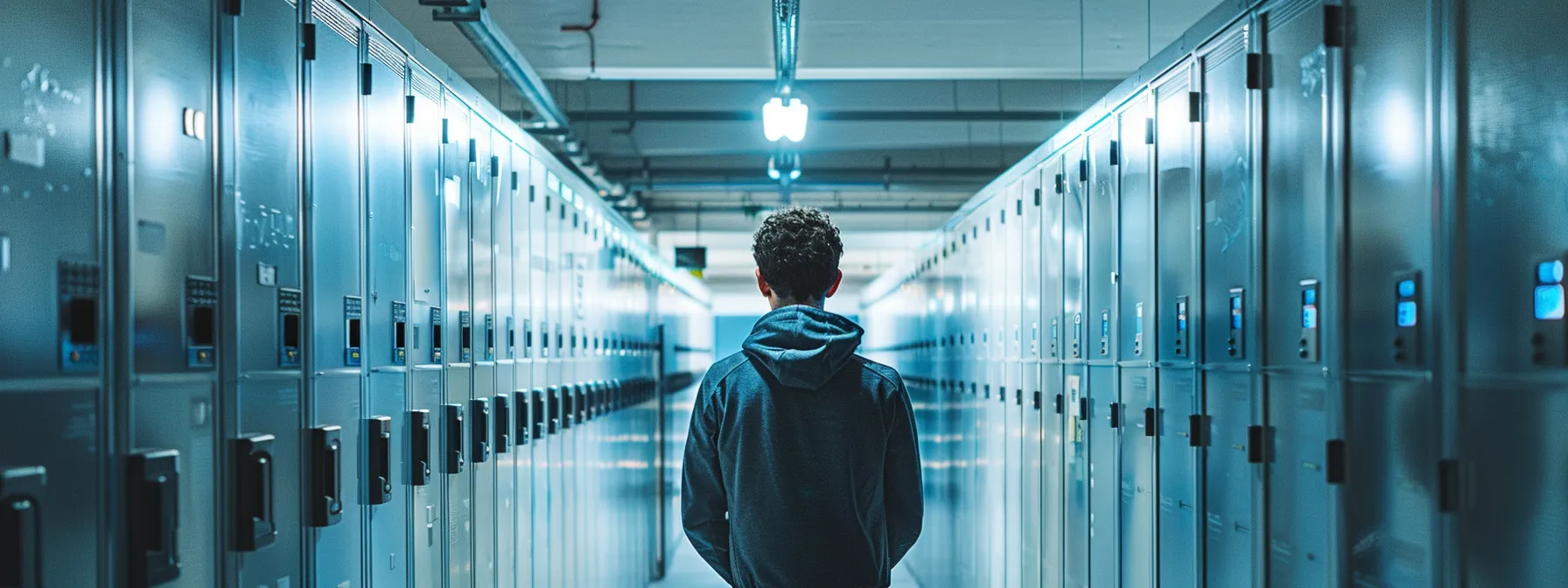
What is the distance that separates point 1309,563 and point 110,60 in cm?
239

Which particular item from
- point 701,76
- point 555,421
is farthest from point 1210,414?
point 701,76

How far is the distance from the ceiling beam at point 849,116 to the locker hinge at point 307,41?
6.29 meters

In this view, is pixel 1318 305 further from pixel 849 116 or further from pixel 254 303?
pixel 849 116

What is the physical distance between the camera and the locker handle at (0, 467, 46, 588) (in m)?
1.67

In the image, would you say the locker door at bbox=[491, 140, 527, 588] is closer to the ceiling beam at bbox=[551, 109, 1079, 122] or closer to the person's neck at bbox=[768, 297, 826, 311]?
the person's neck at bbox=[768, 297, 826, 311]

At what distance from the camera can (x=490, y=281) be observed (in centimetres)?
432

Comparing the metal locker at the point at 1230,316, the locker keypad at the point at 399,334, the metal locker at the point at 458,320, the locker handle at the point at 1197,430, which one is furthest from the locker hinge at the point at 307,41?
the locker handle at the point at 1197,430

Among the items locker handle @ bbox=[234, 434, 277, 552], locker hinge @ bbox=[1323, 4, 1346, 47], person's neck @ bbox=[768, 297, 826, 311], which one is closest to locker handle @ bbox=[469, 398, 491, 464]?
locker handle @ bbox=[234, 434, 277, 552]

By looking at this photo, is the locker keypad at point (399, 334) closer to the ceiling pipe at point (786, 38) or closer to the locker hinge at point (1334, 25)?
the locker hinge at point (1334, 25)

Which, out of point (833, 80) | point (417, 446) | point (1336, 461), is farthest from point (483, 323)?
point (833, 80)

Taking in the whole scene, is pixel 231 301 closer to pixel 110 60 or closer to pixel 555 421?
pixel 110 60

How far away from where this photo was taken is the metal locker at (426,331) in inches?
136

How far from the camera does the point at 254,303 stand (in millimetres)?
2404

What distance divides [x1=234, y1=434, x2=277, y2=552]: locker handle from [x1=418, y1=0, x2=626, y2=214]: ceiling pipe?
2.17m
